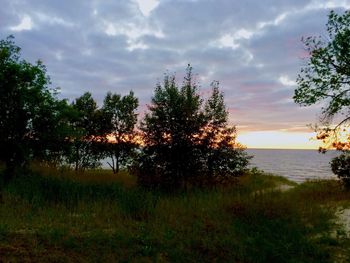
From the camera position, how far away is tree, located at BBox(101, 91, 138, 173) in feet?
154

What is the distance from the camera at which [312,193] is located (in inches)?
894

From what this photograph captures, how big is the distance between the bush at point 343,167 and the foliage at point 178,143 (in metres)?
7.71

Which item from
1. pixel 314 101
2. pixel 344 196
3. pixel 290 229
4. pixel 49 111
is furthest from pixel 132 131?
pixel 290 229

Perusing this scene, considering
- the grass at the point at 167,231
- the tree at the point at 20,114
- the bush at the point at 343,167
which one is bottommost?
the grass at the point at 167,231

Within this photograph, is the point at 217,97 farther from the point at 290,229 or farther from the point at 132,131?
the point at 132,131

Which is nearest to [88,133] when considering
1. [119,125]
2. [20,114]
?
[119,125]

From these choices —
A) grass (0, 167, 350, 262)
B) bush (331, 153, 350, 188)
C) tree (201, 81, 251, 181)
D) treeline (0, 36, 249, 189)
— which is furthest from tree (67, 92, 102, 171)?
grass (0, 167, 350, 262)

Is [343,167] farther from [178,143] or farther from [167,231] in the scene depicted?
[167,231]

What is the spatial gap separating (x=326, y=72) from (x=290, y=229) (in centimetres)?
1568

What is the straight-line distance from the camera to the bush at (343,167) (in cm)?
2395

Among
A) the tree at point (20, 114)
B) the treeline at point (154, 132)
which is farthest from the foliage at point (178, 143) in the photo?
the tree at point (20, 114)

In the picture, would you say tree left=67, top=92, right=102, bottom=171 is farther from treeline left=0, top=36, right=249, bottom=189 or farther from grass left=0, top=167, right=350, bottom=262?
grass left=0, top=167, right=350, bottom=262

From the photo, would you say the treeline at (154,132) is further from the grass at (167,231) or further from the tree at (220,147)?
the grass at (167,231)

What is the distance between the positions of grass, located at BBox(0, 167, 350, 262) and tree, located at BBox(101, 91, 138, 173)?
31.1 meters
